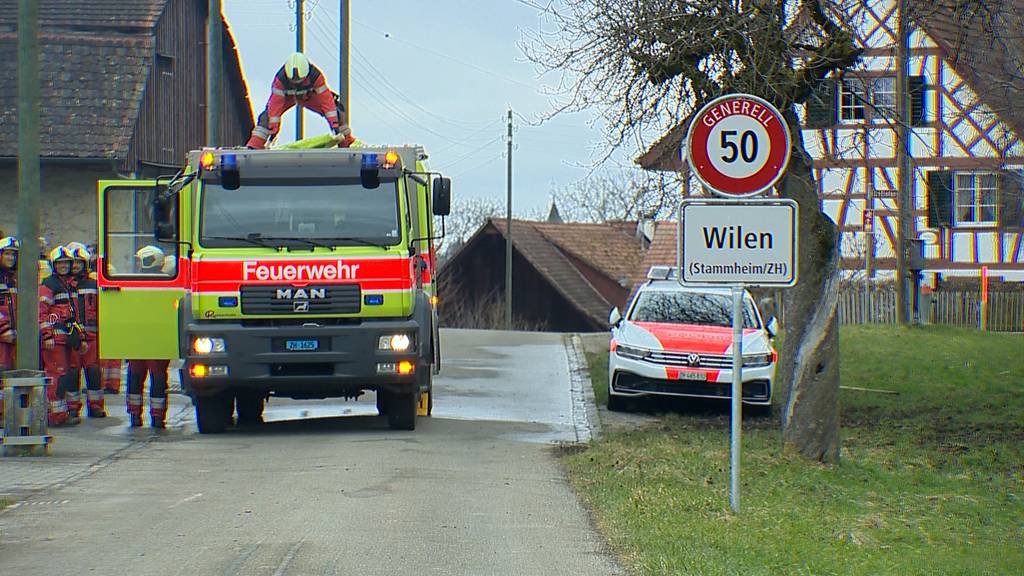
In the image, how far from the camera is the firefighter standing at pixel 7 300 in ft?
45.5

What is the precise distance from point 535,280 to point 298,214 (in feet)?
137

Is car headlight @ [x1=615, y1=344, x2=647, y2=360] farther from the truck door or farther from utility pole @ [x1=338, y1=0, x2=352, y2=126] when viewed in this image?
utility pole @ [x1=338, y1=0, x2=352, y2=126]

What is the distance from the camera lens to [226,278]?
1256 centimetres

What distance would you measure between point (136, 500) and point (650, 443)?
5288mm

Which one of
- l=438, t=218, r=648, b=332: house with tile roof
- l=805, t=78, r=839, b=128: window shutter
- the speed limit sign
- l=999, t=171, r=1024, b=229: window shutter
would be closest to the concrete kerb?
l=805, t=78, r=839, b=128: window shutter

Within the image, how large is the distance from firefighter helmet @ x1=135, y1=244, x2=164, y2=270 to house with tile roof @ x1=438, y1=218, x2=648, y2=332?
127ft

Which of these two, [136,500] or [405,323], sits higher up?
[405,323]

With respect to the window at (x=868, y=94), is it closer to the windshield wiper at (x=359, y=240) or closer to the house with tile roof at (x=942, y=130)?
the house with tile roof at (x=942, y=130)

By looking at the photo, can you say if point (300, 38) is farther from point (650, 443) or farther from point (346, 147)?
point (650, 443)

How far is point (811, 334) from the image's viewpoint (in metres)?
12.2

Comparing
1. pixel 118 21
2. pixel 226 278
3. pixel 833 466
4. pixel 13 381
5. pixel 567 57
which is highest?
pixel 118 21

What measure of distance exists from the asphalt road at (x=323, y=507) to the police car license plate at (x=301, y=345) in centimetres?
93

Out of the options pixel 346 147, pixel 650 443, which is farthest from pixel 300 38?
pixel 650 443

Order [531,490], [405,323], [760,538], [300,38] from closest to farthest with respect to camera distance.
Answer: [760,538] → [531,490] → [405,323] → [300,38]
